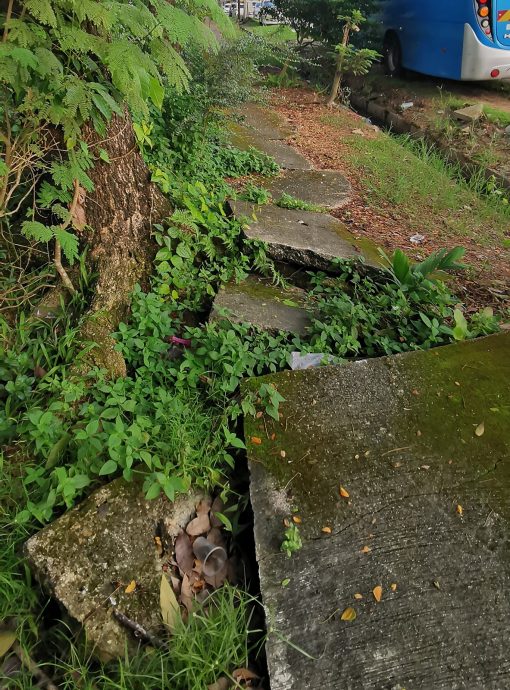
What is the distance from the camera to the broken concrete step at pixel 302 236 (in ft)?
11.0

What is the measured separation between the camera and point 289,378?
2.36 m

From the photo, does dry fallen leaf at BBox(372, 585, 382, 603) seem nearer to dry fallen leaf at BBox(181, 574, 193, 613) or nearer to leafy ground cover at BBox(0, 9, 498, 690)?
leafy ground cover at BBox(0, 9, 498, 690)

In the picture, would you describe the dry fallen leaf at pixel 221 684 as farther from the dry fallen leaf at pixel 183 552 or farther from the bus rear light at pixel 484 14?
the bus rear light at pixel 484 14

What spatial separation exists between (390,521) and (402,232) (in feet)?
9.52

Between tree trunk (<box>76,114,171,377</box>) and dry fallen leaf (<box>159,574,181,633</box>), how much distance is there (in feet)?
3.83

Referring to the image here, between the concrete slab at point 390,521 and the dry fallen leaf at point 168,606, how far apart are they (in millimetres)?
312

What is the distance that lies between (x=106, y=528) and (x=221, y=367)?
878mm

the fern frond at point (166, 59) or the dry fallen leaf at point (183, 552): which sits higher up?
the fern frond at point (166, 59)

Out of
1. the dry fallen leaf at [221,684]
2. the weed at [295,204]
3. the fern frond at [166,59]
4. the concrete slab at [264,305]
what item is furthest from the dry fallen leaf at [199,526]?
the weed at [295,204]

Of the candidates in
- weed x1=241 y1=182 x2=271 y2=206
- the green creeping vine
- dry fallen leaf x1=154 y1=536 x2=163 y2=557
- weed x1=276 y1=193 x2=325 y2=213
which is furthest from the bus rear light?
dry fallen leaf x1=154 y1=536 x2=163 y2=557

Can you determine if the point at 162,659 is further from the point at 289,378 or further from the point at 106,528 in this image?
the point at 289,378

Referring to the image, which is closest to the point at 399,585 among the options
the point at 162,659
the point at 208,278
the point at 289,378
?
the point at 162,659

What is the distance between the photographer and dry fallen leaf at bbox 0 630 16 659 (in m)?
1.68

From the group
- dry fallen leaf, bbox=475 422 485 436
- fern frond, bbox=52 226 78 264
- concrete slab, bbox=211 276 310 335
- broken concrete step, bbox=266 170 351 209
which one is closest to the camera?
dry fallen leaf, bbox=475 422 485 436
